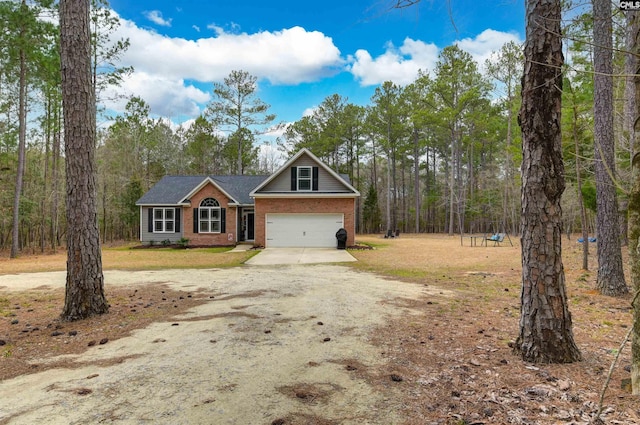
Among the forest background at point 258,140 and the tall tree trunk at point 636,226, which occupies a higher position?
the forest background at point 258,140

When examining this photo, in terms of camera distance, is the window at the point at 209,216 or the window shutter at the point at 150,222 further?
the window shutter at the point at 150,222

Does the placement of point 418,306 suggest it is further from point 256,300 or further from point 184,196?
point 184,196

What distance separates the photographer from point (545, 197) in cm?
329

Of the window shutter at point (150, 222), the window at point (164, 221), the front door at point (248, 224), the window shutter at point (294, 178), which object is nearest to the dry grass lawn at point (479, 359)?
the window shutter at point (294, 178)

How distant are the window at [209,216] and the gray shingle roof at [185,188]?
1.13 metres

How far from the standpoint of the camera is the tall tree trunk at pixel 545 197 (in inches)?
129

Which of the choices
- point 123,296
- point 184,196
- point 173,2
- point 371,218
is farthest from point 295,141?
point 123,296

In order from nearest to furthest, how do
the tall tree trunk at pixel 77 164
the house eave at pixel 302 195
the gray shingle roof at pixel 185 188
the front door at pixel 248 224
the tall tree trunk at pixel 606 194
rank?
the tall tree trunk at pixel 77 164 < the tall tree trunk at pixel 606 194 < the house eave at pixel 302 195 < the gray shingle roof at pixel 185 188 < the front door at pixel 248 224

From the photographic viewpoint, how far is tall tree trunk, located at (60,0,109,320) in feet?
16.8

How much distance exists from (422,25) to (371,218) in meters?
32.0

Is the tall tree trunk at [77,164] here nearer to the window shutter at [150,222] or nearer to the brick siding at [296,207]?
the brick siding at [296,207]

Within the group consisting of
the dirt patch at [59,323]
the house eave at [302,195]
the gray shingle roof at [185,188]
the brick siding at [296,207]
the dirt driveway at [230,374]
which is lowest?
the dirt patch at [59,323]

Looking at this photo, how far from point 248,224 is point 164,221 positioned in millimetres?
4943

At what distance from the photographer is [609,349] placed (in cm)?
365
